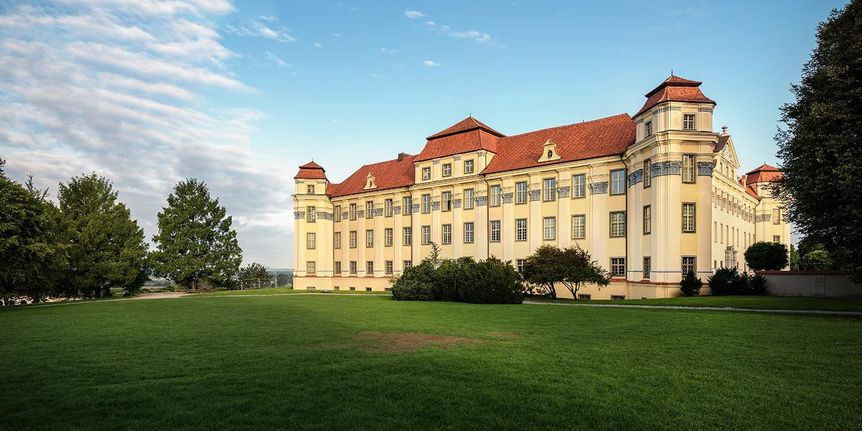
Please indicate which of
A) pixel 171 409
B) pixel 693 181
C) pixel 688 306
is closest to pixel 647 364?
pixel 171 409

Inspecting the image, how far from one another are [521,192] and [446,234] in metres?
8.76

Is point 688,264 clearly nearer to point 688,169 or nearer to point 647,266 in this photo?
point 647,266

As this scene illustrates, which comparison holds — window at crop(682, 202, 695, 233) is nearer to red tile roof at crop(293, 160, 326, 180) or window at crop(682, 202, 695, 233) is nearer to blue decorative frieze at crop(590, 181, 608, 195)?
blue decorative frieze at crop(590, 181, 608, 195)

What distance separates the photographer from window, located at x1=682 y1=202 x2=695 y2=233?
32.6 metres

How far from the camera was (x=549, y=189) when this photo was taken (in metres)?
41.2

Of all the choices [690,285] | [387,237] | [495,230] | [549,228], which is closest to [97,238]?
[387,237]

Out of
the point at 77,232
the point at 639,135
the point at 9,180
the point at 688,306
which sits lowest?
the point at 688,306

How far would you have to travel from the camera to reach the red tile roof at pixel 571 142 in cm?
3853

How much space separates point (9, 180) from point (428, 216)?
3158cm

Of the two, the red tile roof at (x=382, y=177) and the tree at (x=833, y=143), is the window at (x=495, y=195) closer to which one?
the red tile roof at (x=382, y=177)

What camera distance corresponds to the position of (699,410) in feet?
23.5

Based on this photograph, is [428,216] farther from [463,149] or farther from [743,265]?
[743,265]

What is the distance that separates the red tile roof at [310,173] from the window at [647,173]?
34.9m

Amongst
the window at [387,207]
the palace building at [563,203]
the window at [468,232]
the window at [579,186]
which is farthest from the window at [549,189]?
the window at [387,207]
